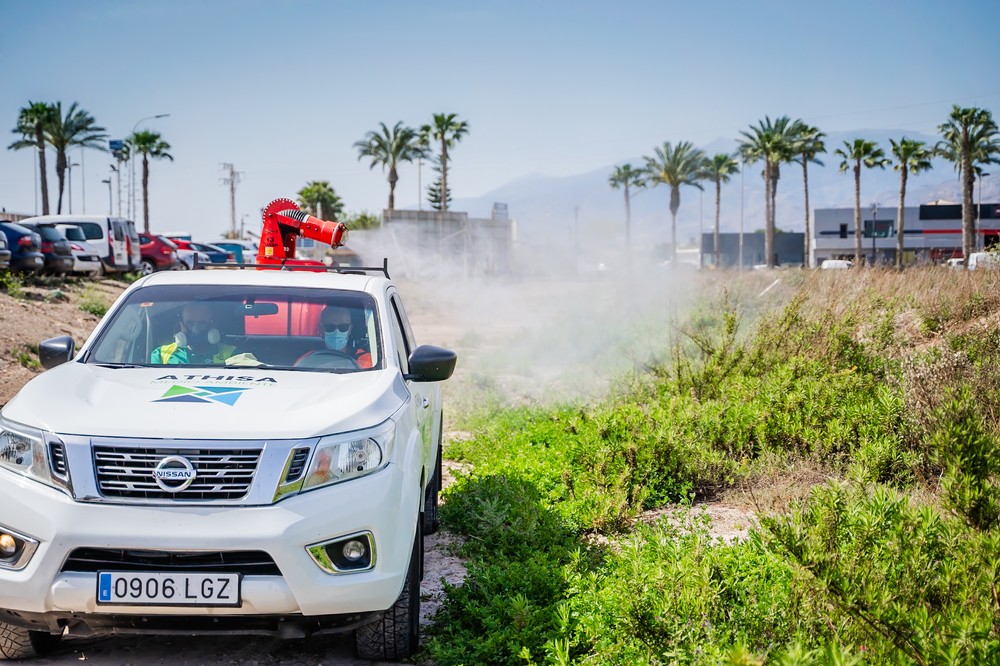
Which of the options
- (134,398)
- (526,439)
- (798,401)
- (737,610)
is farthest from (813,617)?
(526,439)

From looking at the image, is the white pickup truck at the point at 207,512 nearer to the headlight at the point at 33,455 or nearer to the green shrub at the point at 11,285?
the headlight at the point at 33,455

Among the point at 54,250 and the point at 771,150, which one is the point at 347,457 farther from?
the point at 771,150

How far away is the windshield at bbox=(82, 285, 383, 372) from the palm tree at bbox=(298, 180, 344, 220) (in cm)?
8882

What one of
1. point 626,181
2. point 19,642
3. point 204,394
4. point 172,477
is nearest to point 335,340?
point 204,394

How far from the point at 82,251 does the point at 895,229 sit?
8328 centimetres

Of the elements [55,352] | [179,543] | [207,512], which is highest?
[55,352]

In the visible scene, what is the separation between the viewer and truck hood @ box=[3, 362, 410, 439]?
153 inches

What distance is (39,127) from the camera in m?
56.3

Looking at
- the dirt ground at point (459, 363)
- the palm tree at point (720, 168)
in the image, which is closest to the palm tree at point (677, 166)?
the palm tree at point (720, 168)

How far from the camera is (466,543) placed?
614cm

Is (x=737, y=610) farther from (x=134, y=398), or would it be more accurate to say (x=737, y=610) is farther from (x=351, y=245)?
(x=351, y=245)

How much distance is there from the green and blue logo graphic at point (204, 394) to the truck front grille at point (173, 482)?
0.33 meters

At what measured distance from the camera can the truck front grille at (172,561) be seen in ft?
12.2

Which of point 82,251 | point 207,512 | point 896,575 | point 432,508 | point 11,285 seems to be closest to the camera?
point 896,575
